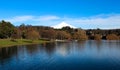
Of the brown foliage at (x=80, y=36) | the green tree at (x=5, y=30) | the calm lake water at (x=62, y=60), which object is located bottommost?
the calm lake water at (x=62, y=60)

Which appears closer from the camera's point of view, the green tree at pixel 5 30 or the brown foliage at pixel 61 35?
the green tree at pixel 5 30

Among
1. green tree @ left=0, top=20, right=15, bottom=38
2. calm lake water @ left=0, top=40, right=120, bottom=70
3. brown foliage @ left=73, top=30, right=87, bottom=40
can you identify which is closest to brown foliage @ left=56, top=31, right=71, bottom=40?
brown foliage @ left=73, top=30, right=87, bottom=40

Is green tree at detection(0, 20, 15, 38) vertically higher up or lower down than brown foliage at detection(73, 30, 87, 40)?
higher up

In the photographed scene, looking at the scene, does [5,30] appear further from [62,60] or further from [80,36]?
[80,36]

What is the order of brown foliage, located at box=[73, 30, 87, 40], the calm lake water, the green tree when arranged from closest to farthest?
the calm lake water < the green tree < brown foliage, located at box=[73, 30, 87, 40]

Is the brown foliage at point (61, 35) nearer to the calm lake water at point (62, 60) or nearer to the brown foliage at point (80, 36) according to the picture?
the brown foliage at point (80, 36)

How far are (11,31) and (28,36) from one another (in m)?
12.3

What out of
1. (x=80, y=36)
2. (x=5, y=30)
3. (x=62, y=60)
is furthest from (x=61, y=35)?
(x=62, y=60)

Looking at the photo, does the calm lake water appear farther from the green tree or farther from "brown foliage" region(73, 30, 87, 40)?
"brown foliage" region(73, 30, 87, 40)

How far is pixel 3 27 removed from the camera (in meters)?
112

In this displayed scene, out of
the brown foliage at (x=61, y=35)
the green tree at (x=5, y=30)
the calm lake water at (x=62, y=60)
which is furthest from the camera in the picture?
the brown foliage at (x=61, y=35)

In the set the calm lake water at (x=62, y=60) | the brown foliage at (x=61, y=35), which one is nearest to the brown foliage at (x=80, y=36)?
the brown foliage at (x=61, y=35)

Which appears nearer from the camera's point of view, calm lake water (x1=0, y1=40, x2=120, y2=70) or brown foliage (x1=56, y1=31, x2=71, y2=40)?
calm lake water (x1=0, y1=40, x2=120, y2=70)

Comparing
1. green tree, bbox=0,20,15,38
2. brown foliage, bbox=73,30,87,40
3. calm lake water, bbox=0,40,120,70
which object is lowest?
calm lake water, bbox=0,40,120,70
